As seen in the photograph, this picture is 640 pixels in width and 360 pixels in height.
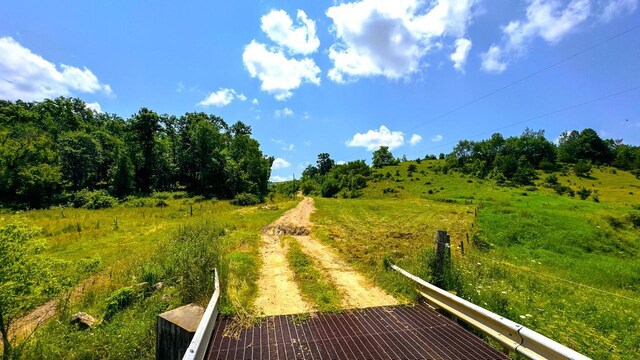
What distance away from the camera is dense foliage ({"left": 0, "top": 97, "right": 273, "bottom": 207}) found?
40094 millimetres

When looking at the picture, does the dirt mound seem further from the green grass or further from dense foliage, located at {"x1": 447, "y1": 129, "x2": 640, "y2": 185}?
dense foliage, located at {"x1": 447, "y1": 129, "x2": 640, "y2": 185}

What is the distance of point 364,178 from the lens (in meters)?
69.8

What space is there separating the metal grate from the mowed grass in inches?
67.6

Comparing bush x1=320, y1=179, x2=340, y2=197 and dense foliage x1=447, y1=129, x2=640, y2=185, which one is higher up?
dense foliage x1=447, y1=129, x2=640, y2=185

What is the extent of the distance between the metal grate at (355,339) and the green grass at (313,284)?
0.77m

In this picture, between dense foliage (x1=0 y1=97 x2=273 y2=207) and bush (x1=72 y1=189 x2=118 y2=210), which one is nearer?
bush (x1=72 y1=189 x2=118 y2=210)

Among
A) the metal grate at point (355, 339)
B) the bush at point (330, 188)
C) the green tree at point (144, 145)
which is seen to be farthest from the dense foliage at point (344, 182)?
the metal grate at point (355, 339)

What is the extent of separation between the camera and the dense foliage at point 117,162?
40.1 m

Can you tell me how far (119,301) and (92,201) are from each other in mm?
39277

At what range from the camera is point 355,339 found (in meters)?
5.10

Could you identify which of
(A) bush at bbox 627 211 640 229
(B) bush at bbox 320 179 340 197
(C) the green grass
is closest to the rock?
(C) the green grass

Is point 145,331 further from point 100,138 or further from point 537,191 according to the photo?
point 100,138

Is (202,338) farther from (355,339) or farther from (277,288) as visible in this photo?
(277,288)

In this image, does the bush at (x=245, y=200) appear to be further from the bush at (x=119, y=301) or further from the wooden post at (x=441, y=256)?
the wooden post at (x=441, y=256)
